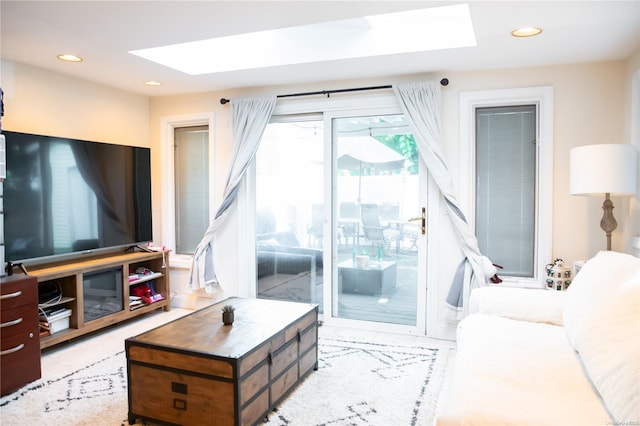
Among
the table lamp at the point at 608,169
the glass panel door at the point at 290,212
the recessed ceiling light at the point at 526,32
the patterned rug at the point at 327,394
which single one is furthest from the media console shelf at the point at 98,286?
the table lamp at the point at 608,169

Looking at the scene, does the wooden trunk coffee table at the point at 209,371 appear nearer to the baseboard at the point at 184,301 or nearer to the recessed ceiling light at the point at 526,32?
the baseboard at the point at 184,301

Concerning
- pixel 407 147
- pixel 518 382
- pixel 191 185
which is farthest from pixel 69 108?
pixel 518 382

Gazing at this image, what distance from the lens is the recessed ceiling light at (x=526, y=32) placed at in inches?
107

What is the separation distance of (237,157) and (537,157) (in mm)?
2746

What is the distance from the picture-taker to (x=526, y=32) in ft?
9.07

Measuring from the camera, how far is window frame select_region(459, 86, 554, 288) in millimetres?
3463

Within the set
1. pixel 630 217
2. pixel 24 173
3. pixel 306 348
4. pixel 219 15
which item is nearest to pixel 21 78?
pixel 24 173

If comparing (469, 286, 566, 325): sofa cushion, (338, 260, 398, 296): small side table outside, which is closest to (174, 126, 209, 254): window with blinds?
(338, 260, 398, 296): small side table outside

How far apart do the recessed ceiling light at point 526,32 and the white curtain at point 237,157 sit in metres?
2.23

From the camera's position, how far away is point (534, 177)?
360 cm

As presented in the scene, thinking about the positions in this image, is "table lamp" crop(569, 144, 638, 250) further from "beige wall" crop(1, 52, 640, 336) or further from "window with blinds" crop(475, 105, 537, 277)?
"window with blinds" crop(475, 105, 537, 277)

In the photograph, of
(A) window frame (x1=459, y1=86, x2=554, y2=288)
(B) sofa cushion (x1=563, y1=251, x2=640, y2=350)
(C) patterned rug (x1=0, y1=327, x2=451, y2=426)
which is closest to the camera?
(B) sofa cushion (x1=563, y1=251, x2=640, y2=350)

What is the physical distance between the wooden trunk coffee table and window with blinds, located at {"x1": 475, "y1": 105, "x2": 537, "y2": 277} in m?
2.08

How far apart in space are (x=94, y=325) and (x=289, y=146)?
2412mm
